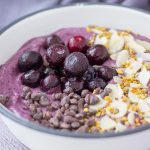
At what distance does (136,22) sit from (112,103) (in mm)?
458

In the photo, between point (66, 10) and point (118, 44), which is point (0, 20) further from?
point (118, 44)

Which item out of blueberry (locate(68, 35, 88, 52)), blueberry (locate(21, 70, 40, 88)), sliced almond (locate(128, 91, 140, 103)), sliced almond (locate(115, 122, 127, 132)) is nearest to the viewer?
sliced almond (locate(115, 122, 127, 132))

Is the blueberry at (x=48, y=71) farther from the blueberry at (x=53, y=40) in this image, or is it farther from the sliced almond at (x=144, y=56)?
the sliced almond at (x=144, y=56)

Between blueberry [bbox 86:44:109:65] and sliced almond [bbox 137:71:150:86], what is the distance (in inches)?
5.3

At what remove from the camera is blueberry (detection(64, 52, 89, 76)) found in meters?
1.22

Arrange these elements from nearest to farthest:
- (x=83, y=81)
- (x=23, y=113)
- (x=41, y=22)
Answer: (x=23, y=113), (x=83, y=81), (x=41, y=22)

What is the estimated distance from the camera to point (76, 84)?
3.98 ft

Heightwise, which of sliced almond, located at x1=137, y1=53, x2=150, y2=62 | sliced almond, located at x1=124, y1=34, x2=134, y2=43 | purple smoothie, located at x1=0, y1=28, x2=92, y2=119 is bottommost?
purple smoothie, located at x1=0, y1=28, x2=92, y2=119

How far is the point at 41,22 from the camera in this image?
148 centimetres

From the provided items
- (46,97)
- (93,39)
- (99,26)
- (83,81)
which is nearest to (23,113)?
(46,97)

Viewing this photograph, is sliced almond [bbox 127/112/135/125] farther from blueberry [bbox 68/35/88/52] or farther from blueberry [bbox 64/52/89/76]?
blueberry [bbox 68/35/88/52]

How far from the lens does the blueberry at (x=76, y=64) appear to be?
4.00ft

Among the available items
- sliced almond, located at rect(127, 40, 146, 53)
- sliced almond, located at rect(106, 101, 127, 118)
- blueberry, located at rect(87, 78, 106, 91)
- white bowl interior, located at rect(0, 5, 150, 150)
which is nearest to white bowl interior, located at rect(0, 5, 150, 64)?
white bowl interior, located at rect(0, 5, 150, 150)

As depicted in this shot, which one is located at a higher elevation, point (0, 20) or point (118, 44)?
point (118, 44)
